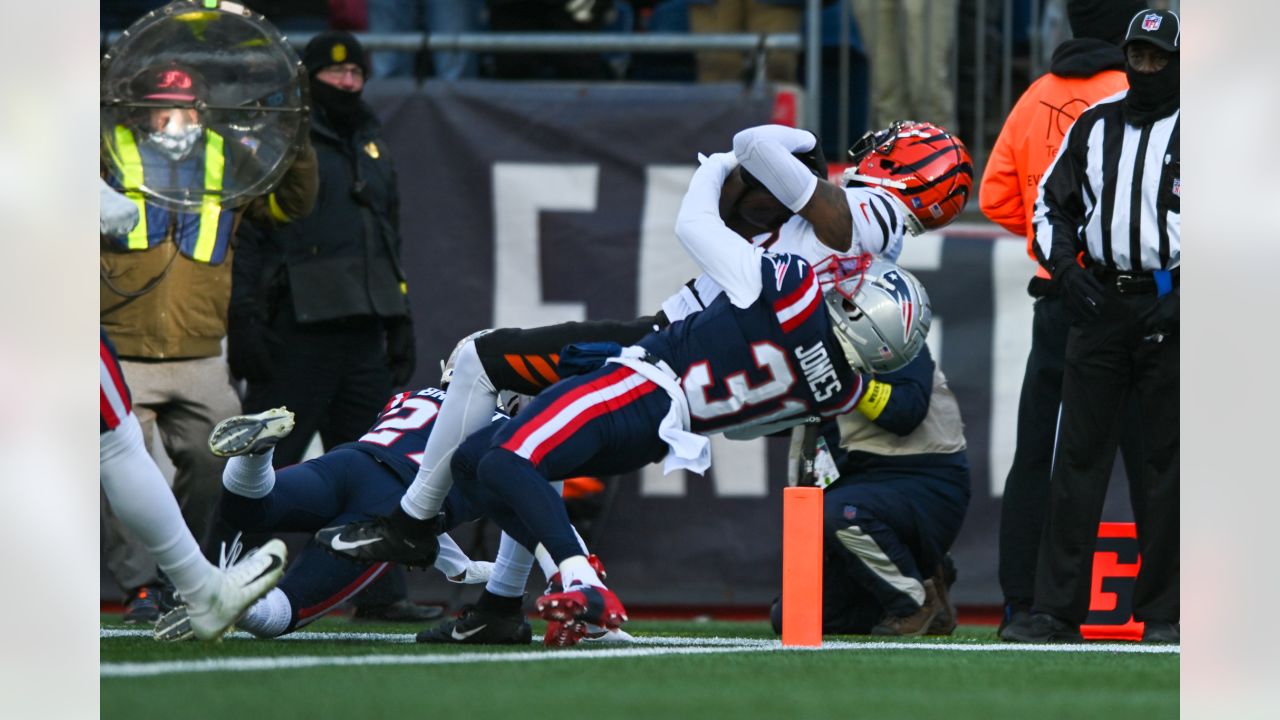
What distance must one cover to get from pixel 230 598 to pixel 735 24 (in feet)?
15.1

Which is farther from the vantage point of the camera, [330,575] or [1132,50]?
[1132,50]

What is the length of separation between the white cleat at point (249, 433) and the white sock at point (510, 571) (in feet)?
2.04

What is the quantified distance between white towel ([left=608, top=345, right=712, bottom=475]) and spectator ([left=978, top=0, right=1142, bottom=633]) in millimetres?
1443

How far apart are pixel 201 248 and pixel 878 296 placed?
100 inches

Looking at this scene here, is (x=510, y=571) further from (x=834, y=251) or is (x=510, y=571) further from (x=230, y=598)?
(x=834, y=251)

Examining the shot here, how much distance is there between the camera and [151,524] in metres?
3.98

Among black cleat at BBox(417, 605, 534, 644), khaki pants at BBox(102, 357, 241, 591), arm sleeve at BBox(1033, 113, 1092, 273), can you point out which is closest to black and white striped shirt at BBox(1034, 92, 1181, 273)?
arm sleeve at BBox(1033, 113, 1092, 273)

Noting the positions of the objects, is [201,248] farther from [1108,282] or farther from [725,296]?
[1108,282]

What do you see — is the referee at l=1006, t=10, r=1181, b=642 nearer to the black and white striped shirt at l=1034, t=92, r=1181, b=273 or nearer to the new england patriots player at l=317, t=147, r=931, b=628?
the black and white striped shirt at l=1034, t=92, r=1181, b=273

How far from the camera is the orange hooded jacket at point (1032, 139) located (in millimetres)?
5914

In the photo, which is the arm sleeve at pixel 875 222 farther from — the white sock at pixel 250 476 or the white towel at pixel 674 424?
the white sock at pixel 250 476

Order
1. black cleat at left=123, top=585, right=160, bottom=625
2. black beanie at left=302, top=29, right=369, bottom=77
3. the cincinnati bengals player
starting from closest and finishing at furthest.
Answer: the cincinnati bengals player < black cleat at left=123, top=585, right=160, bottom=625 < black beanie at left=302, top=29, right=369, bottom=77

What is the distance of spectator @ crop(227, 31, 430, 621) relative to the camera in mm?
6316
